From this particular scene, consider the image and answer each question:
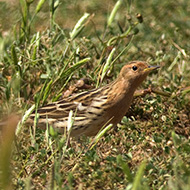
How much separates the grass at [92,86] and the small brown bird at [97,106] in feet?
0.45

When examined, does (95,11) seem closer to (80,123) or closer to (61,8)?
(61,8)

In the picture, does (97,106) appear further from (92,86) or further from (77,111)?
(92,86)

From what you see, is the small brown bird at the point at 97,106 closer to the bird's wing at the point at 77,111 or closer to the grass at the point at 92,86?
the bird's wing at the point at 77,111

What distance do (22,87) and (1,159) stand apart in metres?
2.81

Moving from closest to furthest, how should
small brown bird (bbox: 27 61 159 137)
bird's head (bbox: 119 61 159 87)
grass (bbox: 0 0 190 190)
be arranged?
grass (bbox: 0 0 190 190), small brown bird (bbox: 27 61 159 137), bird's head (bbox: 119 61 159 87)

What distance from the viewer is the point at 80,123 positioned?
4.62 metres

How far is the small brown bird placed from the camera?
15.1 feet

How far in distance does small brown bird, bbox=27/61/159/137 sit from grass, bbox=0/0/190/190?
137mm

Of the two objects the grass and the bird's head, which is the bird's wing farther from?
the bird's head

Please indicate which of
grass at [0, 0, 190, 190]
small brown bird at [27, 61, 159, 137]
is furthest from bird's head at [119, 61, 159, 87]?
grass at [0, 0, 190, 190]

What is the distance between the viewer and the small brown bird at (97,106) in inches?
182

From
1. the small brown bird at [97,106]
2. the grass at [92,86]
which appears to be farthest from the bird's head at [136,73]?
the grass at [92,86]

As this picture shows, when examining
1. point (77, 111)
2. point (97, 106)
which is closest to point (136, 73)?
point (97, 106)

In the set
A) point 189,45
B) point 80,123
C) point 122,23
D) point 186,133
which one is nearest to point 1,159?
point 80,123
